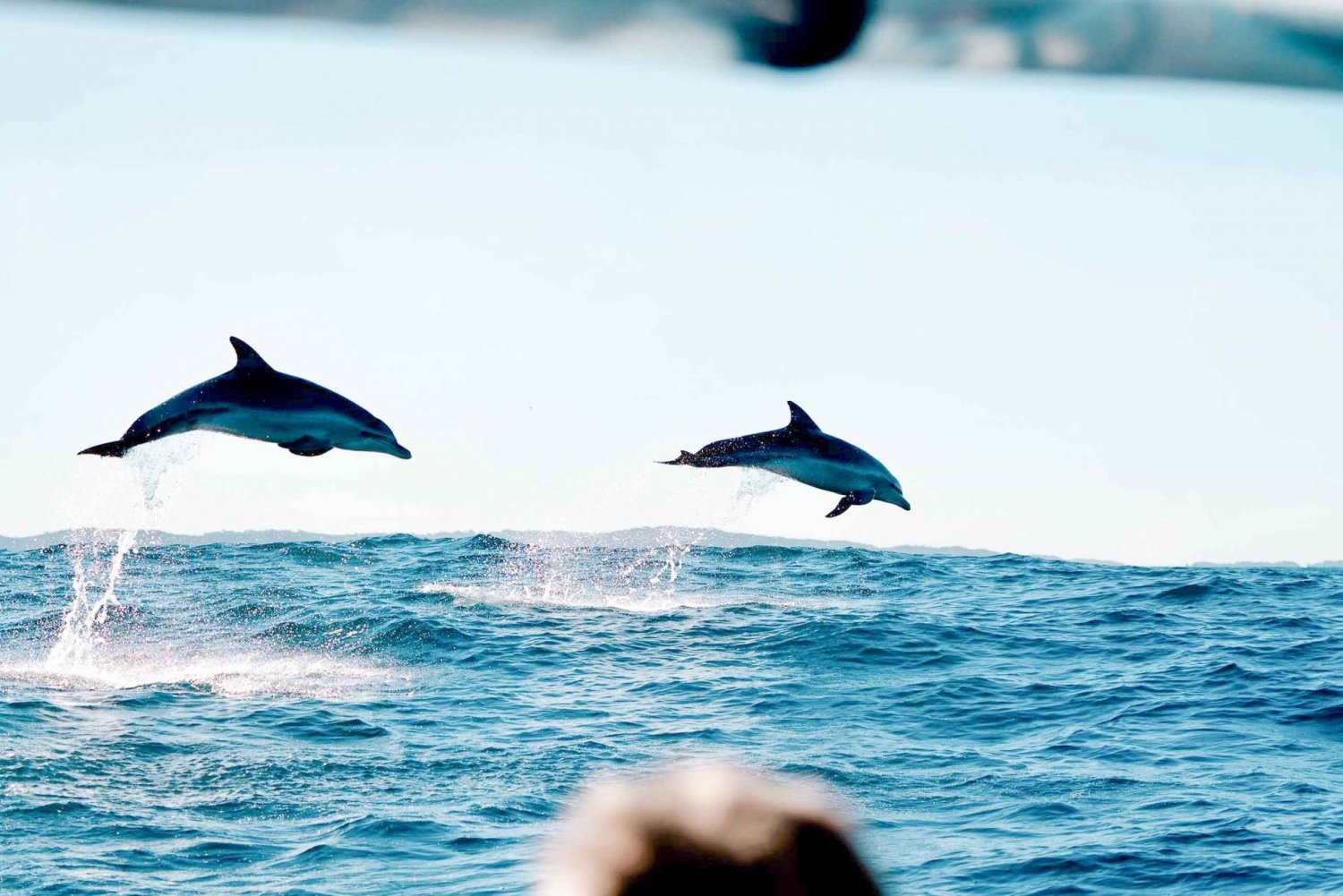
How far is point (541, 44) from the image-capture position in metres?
1.19

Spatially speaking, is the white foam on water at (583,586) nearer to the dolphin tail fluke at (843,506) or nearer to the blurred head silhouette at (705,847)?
the dolphin tail fluke at (843,506)

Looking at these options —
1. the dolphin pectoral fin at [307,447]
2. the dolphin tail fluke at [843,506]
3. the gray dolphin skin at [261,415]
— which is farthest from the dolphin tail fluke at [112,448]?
the dolphin tail fluke at [843,506]

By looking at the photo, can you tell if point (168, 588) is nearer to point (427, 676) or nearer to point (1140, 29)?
point (427, 676)

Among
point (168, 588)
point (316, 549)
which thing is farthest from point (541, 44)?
point (316, 549)

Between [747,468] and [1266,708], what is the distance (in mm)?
9800

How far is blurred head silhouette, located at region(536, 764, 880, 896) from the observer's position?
136 centimetres

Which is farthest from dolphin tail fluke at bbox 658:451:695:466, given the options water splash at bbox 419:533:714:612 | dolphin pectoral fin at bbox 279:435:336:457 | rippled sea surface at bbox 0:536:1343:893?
water splash at bbox 419:533:714:612

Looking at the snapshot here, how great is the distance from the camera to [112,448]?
30.3 feet

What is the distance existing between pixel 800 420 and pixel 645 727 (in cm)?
544

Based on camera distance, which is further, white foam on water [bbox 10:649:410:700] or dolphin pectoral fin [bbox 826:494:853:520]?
white foam on water [bbox 10:649:410:700]

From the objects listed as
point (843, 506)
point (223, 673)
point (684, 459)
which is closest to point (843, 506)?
point (843, 506)

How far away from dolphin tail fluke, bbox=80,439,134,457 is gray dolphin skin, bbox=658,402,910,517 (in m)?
5.89

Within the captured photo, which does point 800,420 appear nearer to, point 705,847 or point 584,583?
point 705,847

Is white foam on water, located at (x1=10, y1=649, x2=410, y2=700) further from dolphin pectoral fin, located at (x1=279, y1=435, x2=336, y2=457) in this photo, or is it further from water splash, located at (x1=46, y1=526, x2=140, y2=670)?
dolphin pectoral fin, located at (x1=279, y1=435, x2=336, y2=457)
